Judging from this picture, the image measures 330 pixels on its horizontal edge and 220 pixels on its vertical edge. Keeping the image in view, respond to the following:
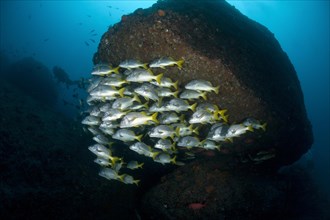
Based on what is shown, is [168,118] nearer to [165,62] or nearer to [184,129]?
[184,129]

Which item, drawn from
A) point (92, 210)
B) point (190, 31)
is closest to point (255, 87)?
point (190, 31)

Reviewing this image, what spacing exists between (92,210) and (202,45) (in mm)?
5681

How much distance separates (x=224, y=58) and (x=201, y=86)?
0.99 m

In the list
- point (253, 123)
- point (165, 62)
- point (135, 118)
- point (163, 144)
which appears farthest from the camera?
point (163, 144)

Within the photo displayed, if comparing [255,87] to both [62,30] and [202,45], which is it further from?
[62,30]

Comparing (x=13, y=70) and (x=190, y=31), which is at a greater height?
(x=190, y=31)

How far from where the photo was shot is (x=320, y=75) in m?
84.2

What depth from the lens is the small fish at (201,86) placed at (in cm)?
604

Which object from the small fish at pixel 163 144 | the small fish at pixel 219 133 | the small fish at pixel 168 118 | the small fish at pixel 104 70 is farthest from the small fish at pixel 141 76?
the small fish at pixel 219 133

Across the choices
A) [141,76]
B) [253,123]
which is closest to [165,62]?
[141,76]

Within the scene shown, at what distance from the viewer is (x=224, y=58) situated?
247 inches

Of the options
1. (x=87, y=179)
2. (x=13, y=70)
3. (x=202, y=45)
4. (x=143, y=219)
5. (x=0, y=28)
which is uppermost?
(x=0, y=28)

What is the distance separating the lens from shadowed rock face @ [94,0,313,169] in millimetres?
6188

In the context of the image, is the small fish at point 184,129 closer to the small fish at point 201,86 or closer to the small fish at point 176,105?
the small fish at point 176,105
